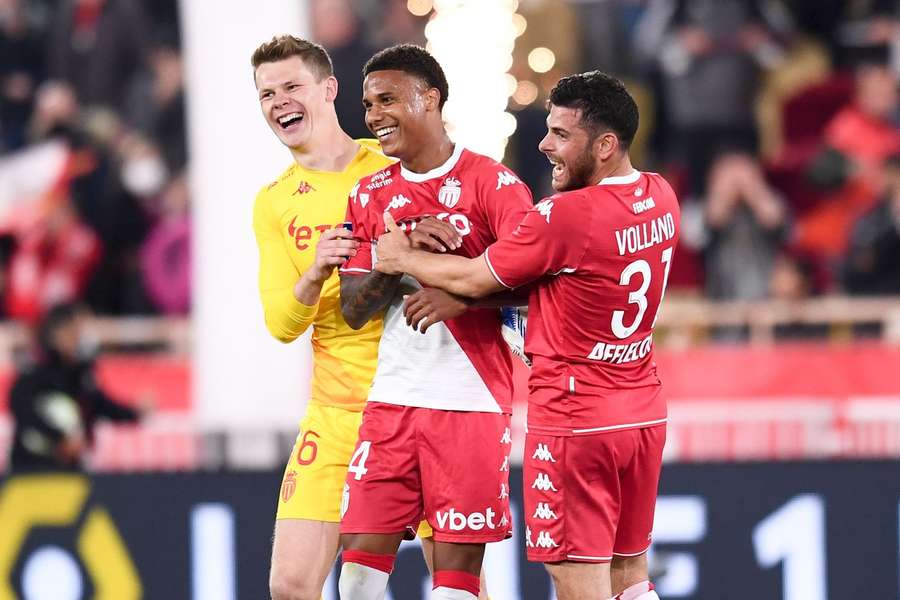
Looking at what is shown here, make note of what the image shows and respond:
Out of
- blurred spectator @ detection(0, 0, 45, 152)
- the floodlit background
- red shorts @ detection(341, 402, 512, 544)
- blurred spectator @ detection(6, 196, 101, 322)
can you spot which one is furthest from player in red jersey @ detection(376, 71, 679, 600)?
blurred spectator @ detection(0, 0, 45, 152)

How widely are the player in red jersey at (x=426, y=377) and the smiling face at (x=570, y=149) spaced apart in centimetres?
15

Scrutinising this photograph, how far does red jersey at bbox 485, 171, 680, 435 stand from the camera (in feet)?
17.4

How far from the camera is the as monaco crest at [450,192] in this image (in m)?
5.45

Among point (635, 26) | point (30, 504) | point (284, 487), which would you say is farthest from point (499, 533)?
point (635, 26)

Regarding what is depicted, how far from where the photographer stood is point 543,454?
17.8 ft

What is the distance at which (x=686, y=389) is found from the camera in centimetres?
1010

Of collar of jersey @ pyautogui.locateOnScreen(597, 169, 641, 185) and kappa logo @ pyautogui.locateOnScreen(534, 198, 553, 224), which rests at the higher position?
collar of jersey @ pyautogui.locateOnScreen(597, 169, 641, 185)

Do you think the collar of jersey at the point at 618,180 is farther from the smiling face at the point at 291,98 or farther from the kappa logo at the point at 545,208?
the smiling face at the point at 291,98

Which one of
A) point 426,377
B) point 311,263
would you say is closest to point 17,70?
point 311,263

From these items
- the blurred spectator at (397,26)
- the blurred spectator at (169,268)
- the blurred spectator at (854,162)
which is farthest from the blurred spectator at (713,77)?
the blurred spectator at (169,268)

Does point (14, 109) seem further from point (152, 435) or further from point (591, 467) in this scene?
point (591, 467)

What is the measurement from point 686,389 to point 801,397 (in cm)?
66

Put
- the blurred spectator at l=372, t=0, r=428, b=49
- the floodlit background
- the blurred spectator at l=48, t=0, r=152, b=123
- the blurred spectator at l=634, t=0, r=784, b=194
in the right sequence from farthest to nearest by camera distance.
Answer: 1. the blurred spectator at l=48, t=0, r=152, b=123
2. the blurred spectator at l=372, t=0, r=428, b=49
3. the blurred spectator at l=634, t=0, r=784, b=194
4. the floodlit background

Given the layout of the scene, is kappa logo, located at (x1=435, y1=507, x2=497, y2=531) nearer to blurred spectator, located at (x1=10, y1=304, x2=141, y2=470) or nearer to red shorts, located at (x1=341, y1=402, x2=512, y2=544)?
red shorts, located at (x1=341, y1=402, x2=512, y2=544)
